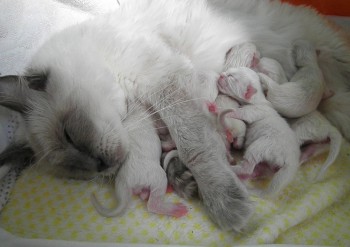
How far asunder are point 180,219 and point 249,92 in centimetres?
58

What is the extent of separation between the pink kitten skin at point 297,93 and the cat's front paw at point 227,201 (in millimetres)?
392

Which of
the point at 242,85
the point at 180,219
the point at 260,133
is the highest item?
the point at 242,85

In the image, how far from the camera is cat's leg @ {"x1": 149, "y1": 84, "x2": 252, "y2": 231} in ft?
4.07

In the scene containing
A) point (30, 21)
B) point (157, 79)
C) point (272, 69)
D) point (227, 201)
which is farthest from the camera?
point (30, 21)

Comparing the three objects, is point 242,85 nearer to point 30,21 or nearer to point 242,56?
point 242,56

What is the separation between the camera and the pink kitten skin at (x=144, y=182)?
1284mm

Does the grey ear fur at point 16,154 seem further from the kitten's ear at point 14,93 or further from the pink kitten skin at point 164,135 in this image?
the pink kitten skin at point 164,135

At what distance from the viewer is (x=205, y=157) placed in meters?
1.33

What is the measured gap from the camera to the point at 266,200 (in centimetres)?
132

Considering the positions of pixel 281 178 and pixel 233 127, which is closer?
pixel 281 178

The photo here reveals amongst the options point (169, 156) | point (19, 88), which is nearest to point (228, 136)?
point (169, 156)

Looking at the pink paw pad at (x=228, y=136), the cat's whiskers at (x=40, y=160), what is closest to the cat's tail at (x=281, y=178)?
the pink paw pad at (x=228, y=136)

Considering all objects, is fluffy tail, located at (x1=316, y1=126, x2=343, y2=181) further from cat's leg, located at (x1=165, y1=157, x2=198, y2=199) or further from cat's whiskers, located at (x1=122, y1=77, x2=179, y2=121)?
cat's whiskers, located at (x1=122, y1=77, x2=179, y2=121)

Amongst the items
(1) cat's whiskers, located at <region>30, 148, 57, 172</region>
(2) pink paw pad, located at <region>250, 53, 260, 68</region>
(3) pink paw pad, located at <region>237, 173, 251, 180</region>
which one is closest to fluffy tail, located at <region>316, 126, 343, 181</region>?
(3) pink paw pad, located at <region>237, 173, 251, 180</region>
